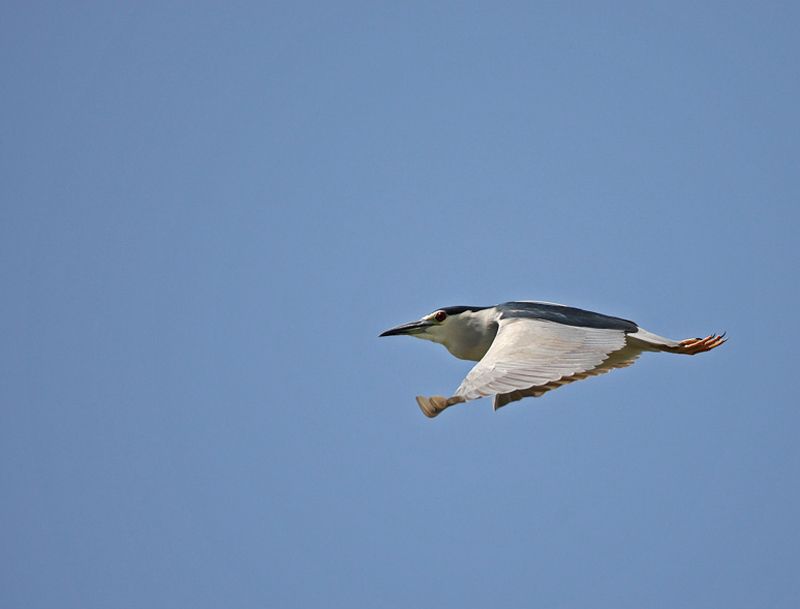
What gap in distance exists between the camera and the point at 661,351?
11500 millimetres

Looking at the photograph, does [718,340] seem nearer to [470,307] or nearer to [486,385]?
[470,307]

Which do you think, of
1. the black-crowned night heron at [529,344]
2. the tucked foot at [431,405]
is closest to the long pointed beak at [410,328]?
the black-crowned night heron at [529,344]

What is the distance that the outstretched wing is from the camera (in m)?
8.62

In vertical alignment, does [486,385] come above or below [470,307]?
below

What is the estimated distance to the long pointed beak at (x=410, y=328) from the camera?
12805mm

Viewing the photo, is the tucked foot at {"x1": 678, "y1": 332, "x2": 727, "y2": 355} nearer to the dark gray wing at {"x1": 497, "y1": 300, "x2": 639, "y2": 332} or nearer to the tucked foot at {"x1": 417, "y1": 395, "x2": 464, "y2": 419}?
the dark gray wing at {"x1": 497, "y1": 300, "x2": 639, "y2": 332}

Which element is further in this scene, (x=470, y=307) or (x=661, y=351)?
(x=470, y=307)

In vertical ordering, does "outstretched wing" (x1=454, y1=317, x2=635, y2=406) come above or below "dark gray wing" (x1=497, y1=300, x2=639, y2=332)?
below

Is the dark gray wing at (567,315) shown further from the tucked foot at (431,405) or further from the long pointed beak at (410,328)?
the tucked foot at (431,405)

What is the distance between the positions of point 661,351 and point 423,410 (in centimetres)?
473

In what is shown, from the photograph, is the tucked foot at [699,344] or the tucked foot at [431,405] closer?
the tucked foot at [431,405]

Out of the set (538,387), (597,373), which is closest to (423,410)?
(538,387)

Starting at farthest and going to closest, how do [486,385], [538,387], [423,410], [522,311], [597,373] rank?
[522,311], [597,373], [538,387], [486,385], [423,410]

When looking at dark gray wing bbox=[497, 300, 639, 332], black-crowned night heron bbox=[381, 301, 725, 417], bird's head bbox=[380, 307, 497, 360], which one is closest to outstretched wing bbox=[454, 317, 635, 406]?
black-crowned night heron bbox=[381, 301, 725, 417]
